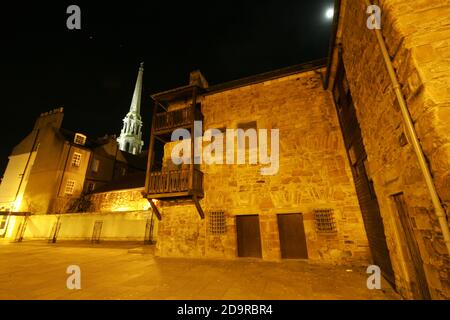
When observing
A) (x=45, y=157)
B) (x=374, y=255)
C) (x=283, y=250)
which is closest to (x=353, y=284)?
(x=374, y=255)

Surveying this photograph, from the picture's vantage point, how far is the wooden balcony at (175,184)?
7.70 metres

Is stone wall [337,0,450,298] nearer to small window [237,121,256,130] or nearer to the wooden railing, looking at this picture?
small window [237,121,256,130]

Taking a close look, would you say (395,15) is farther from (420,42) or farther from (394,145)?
(394,145)

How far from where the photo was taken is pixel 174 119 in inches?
363

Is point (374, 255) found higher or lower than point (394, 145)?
lower

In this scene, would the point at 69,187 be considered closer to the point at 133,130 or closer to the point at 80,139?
the point at 80,139

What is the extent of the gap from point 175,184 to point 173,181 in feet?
0.53

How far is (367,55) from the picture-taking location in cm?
389

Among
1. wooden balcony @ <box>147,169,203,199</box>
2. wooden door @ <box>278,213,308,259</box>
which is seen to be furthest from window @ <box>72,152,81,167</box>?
wooden door @ <box>278,213,308,259</box>

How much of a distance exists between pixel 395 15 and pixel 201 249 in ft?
27.4

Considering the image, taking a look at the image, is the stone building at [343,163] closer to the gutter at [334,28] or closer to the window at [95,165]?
the gutter at [334,28]

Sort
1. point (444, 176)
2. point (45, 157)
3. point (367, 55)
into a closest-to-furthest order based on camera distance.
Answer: point (444, 176) < point (367, 55) < point (45, 157)

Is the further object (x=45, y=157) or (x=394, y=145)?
(x=45, y=157)

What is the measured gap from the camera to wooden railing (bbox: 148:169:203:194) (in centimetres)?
782
